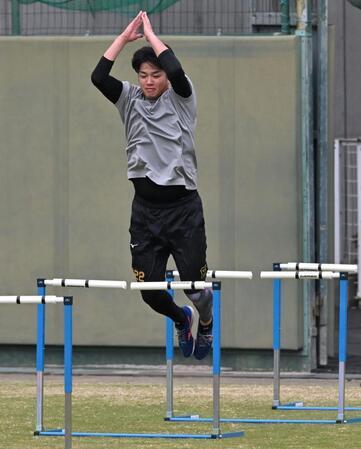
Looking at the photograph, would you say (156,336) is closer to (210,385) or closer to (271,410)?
(210,385)

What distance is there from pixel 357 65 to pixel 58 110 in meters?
8.11

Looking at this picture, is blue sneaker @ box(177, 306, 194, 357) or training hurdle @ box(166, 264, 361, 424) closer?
blue sneaker @ box(177, 306, 194, 357)

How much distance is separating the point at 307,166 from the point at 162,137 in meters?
5.22

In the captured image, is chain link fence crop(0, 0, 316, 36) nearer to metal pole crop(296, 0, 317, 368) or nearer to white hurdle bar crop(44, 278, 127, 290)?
metal pole crop(296, 0, 317, 368)

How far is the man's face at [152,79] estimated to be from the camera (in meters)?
9.04

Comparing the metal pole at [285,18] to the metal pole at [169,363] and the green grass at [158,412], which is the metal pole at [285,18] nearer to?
the green grass at [158,412]

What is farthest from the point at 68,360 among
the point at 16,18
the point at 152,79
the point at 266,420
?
the point at 16,18

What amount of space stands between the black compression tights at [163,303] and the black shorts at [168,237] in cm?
10

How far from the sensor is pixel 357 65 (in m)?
21.5

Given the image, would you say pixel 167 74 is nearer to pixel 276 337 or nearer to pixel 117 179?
pixel 276 337

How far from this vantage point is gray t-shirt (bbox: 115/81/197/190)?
906 cm

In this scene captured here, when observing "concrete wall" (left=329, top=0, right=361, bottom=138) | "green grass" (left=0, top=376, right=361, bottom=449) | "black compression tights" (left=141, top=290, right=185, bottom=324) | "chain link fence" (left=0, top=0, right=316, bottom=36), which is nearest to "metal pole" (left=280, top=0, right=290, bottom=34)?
"chain link fence" (left=0, top=0, right=316, bottom=36)

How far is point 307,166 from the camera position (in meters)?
14.1

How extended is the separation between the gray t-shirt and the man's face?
0.05 m
